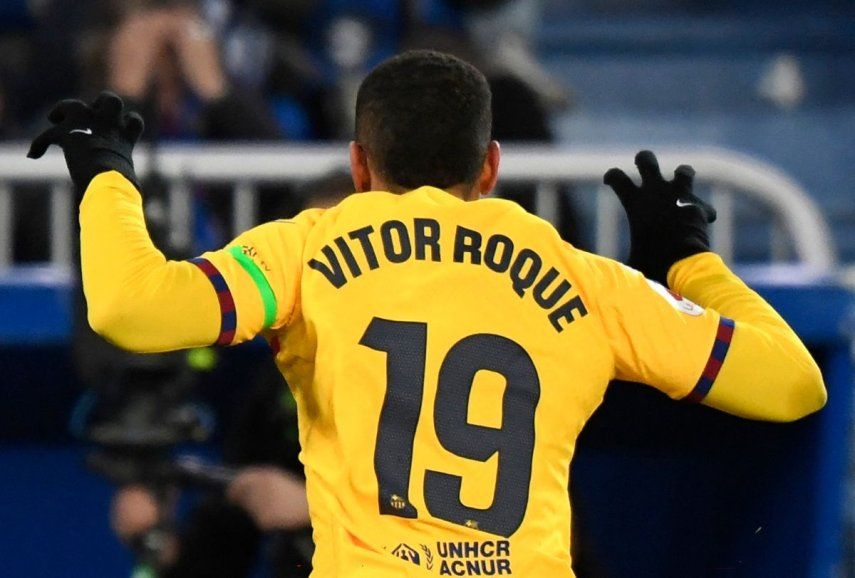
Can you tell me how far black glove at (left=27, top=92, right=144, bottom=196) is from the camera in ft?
8.48

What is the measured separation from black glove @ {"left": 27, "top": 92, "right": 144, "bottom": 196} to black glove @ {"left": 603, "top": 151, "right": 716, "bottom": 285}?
863 mm

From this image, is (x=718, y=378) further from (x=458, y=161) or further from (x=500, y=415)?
(x=458, y=161)

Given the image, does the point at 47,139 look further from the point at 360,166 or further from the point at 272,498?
the point at 272,498

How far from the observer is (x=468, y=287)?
2477mm

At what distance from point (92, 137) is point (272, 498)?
1.43 m

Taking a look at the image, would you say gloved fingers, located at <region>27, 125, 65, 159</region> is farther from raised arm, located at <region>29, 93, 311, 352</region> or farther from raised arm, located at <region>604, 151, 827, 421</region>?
raised arm, located at <region>604, 151, 827, 421</region>

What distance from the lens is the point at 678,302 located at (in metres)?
2.59

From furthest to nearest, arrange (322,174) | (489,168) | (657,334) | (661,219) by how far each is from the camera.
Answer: (322,174) < (661,219) < (489,168) < (657,334)

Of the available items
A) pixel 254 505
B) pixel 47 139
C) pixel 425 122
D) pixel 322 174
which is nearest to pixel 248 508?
pixel 254 505

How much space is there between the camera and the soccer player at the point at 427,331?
8.02 ft

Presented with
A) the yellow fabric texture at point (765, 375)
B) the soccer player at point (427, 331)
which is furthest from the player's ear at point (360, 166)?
the yellow fabric texture at point (765, 375)

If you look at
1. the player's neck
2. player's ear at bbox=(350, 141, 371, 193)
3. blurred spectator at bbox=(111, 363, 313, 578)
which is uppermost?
player's ear at bbox=(350, 141, 371, 193)

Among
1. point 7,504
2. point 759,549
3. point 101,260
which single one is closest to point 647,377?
point 101,260

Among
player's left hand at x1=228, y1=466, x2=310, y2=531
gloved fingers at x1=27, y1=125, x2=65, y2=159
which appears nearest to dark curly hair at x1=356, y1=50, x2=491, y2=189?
gloved fingers at x1=27, y1=125, x2=65, y2=159
